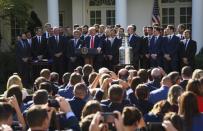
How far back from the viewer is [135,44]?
1677 cm

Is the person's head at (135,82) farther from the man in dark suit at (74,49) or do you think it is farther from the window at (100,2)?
the window at (100,2)

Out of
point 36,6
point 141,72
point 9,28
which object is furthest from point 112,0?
point 141,72

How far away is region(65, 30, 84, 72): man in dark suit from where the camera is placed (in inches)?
666

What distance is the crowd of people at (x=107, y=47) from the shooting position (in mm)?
16203

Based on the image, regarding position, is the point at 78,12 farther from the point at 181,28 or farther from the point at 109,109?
the point at 109,109

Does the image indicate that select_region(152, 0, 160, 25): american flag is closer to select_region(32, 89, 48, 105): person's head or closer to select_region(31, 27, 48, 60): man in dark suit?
select_region(31, 27, 48, 60): man in dark suit

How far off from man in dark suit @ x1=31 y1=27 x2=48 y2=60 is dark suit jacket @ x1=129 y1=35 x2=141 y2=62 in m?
3.23

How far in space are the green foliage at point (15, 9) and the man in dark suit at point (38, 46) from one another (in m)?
2.92

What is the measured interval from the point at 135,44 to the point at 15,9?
637cm

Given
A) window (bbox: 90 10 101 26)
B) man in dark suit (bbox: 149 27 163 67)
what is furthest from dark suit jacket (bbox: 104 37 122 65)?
window (bbox: 90 10 101 26)

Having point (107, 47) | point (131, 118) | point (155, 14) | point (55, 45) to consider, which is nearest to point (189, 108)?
point (131, 118)

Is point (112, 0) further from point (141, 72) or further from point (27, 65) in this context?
point (141, 72)

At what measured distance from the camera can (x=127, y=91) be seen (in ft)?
27.3

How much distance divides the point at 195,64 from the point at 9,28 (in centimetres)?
1228
